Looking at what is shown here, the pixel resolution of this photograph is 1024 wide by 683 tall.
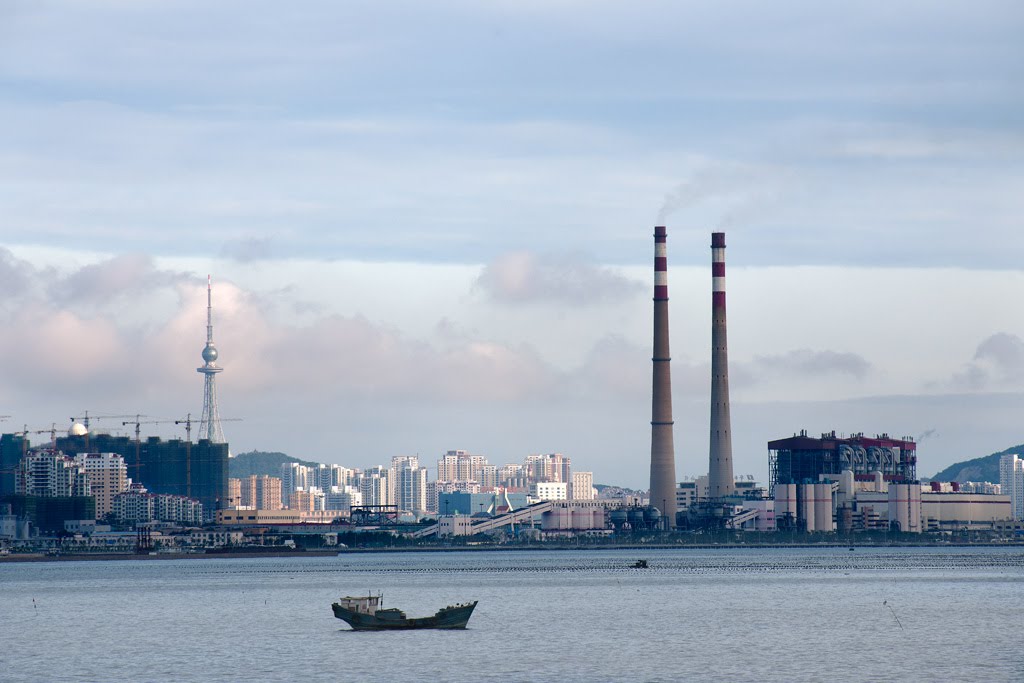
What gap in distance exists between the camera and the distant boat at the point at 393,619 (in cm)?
9256

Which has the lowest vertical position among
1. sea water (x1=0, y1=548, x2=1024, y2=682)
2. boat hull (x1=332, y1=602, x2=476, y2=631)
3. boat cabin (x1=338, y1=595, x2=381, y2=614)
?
sea water (x1=0, y1=548, x2=1024, y2=682)

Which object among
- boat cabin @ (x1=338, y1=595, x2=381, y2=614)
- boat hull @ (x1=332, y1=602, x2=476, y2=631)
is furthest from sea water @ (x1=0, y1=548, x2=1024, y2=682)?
boat cabin @ (x1=338, y1=595, x2=381, y2=614)

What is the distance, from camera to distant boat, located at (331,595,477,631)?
92.6 m

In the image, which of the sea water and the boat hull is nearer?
the sea water

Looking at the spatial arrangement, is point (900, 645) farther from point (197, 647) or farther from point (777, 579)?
point (777, 579)

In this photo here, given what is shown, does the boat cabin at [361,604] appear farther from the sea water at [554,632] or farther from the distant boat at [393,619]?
the sea water at [554,632]

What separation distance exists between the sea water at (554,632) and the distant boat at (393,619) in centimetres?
128

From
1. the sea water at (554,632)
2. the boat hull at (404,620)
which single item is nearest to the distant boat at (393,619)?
the boat hull at (404,620)

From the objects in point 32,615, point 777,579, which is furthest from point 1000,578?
point 32,615

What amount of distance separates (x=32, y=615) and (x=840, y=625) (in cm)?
5585

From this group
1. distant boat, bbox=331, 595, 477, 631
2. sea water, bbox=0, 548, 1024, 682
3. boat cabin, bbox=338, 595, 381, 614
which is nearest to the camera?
sea water, bbox=0, 548, 1024, 682

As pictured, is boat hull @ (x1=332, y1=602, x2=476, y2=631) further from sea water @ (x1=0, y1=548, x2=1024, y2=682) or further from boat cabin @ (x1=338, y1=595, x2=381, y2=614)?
sea water @ (x1=0, y1=548, x2=1024, y2=682)

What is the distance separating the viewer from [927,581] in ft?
472

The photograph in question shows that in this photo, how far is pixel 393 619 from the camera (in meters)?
93.2
